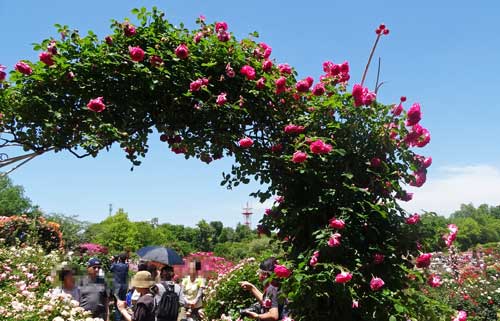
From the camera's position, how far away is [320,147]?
312 centimetres

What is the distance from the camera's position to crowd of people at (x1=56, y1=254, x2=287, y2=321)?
3785 mm

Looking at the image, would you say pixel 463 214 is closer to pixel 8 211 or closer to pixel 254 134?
pixel 8 211

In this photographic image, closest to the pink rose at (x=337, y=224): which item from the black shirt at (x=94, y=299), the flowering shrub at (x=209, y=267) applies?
the black shirt at (x=94, y=299)

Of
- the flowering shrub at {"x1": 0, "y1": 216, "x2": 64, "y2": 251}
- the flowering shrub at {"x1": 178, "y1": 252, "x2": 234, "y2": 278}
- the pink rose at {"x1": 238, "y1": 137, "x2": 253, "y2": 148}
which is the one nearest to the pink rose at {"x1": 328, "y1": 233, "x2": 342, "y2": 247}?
the pink rose at {"x1": 238, "y1": 137, "x2": 253, "y2": 148}

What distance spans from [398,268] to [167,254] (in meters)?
5.53

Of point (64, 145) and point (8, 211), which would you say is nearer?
point (64, 145)

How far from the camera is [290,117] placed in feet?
11.8

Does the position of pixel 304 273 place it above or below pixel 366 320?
above

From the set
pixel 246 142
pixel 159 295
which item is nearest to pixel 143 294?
pixel 159 295

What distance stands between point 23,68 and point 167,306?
2473 mm

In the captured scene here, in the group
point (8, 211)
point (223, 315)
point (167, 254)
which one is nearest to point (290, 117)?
point (223, 315)

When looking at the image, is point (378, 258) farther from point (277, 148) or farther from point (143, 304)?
point (143, 304)

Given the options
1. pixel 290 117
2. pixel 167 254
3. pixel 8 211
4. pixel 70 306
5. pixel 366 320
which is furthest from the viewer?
pixel 8 211

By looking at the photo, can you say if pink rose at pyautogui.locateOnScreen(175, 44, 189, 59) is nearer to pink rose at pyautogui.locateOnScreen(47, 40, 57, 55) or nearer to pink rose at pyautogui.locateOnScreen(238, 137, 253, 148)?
pink rose at pyautogui.locateOnScreen(238, 137, 253, 148)
